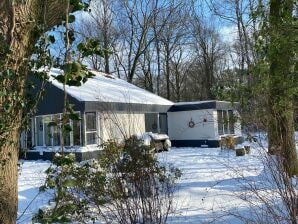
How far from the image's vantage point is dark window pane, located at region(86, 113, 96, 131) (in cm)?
2008

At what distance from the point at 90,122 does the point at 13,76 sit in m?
17.7

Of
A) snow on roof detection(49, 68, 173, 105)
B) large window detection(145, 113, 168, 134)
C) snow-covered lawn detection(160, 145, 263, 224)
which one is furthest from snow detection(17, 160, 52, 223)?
large window detection(145, 113, 168, 134)

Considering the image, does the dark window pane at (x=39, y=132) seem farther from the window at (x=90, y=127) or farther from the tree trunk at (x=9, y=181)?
the tree trunk at (x=9, y=181)

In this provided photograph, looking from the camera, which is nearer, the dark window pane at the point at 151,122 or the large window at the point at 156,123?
the dark window pane at the point at 151,122

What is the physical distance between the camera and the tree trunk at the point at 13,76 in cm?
259

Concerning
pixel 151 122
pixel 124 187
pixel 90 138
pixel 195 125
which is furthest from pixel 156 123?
pixel 124 187

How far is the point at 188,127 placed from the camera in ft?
85.9

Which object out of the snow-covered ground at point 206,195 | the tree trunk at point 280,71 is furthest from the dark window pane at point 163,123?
the tree trunk at point 280,71

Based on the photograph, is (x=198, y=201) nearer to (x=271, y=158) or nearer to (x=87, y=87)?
(x=271, y=158)

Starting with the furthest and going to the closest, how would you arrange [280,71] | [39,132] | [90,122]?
[39,132] < [90,122] < [280,71]

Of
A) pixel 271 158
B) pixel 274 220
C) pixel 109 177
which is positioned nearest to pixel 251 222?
pixel 274 220

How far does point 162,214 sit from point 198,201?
261cm

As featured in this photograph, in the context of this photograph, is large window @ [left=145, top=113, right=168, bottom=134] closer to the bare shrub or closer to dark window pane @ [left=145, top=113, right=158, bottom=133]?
dark window pane @ [left=145, top=113, right=158, bottom=133]

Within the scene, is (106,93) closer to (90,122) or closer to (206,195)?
(90,122)
